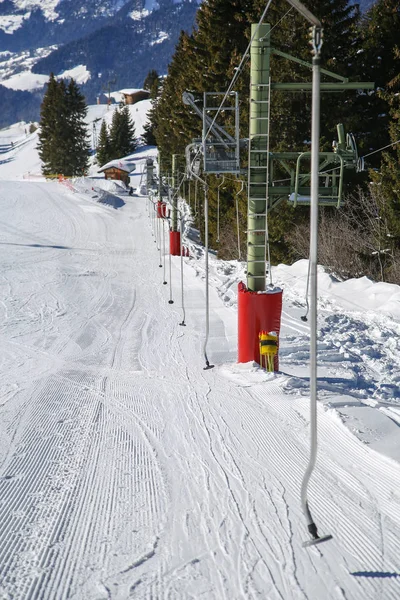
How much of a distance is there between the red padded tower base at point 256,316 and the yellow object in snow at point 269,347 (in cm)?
26

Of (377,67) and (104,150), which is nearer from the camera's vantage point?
(377,67)

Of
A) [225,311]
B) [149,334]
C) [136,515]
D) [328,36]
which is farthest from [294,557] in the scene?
[328,36]

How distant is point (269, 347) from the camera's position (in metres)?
7.91

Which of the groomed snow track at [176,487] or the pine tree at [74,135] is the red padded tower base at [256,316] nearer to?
the groomed snow track at [176,487]

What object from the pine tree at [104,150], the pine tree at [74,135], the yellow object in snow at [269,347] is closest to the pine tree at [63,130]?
the pine tree at [74,135]

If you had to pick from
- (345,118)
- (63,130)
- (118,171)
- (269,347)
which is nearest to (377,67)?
(345,118)

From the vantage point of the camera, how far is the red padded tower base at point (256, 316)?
8312mm

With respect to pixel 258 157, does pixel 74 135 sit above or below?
above

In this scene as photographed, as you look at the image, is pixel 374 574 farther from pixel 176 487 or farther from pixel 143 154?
pixel 143 154

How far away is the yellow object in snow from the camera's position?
7926mm

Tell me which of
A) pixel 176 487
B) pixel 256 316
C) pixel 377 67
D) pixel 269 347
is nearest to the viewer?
pixel 176 487

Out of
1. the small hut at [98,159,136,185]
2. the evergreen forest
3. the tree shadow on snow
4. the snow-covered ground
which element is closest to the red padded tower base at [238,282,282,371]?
the snow-covered ground

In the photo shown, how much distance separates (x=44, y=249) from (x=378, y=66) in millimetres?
16832

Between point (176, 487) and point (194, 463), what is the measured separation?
515mm
